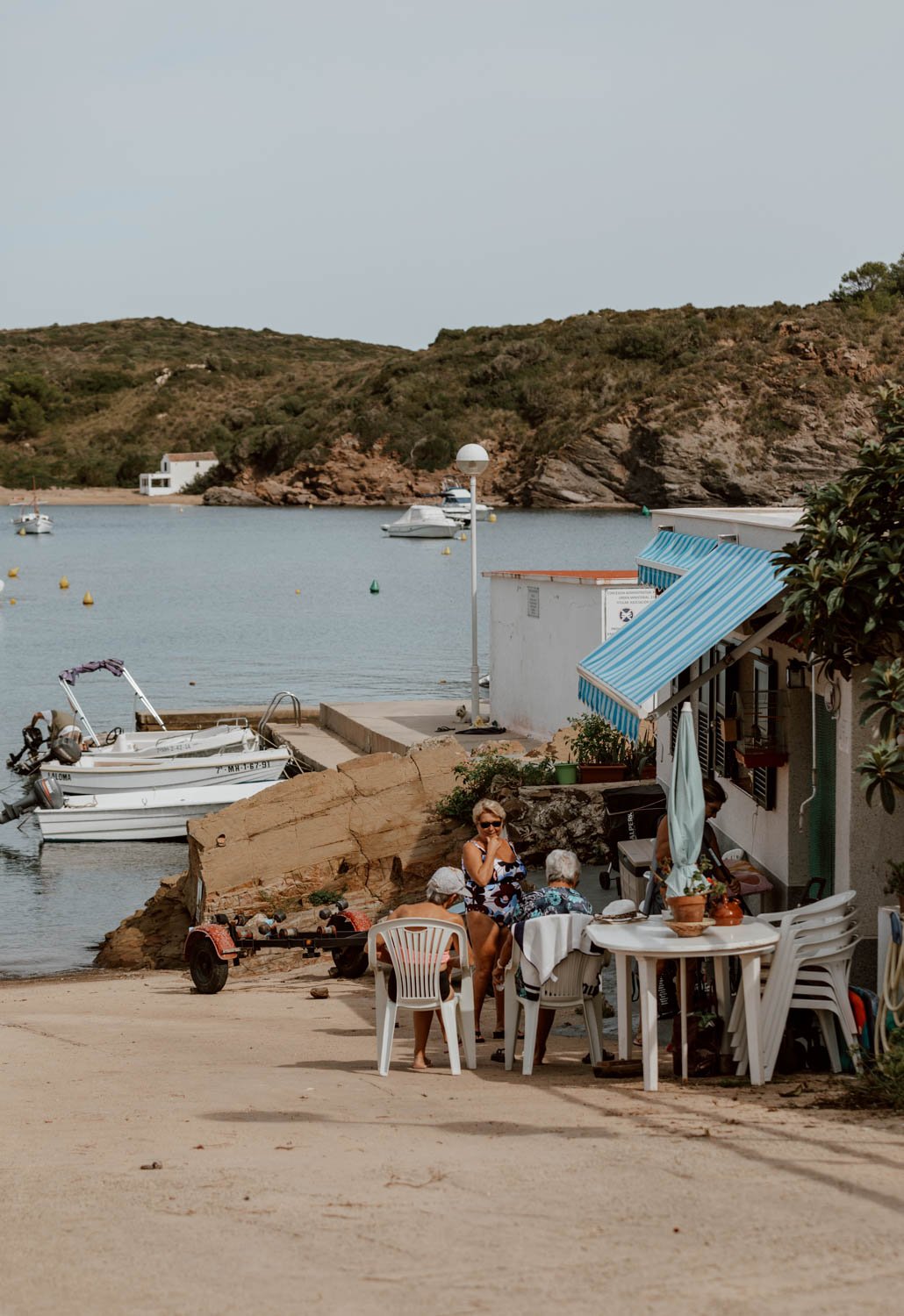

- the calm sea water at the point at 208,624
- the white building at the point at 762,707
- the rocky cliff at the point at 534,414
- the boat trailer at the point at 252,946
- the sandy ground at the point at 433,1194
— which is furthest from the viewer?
the rocky cliff at the point at 534,414

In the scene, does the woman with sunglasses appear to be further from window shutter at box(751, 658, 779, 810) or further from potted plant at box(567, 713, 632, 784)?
potted plant at box(567, 713, 632, 784)

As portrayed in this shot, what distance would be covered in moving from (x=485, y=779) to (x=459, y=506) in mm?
93964

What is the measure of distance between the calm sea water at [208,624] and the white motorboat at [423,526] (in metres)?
0.99

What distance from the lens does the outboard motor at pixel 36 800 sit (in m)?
24.8

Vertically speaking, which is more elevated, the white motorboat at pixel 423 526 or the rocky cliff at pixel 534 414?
the rocky cliff at pixel 534 414

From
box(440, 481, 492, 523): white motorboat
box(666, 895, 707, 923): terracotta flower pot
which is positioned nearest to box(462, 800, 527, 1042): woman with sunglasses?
box(666, 895, 707, 923): terracotta flower pot

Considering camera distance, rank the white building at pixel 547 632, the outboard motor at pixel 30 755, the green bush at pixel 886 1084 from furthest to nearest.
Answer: the outboard motor at pixel 30 755 < the white building at pixel 547 632 < the green bush at pixel 886 1084

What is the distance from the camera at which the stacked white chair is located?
7129 millimetres

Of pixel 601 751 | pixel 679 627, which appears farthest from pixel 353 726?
pixel 679 627

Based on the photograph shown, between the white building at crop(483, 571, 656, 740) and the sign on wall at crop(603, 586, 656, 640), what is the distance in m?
0.01

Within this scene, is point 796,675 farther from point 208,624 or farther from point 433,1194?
point 208,624

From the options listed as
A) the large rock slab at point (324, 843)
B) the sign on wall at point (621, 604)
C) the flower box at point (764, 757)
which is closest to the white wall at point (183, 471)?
the sign on wall at point (621, 604)

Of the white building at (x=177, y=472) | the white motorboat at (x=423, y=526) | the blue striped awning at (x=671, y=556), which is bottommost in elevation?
the blue striped awning at (x=671, y=556)

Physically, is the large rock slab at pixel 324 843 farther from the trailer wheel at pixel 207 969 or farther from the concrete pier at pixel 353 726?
the concrete pier at pixel 353 726
